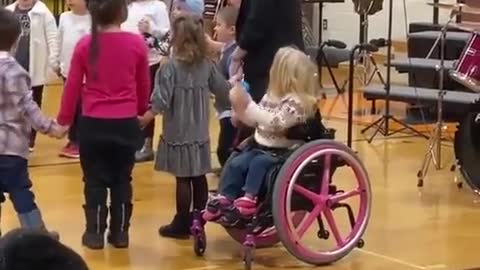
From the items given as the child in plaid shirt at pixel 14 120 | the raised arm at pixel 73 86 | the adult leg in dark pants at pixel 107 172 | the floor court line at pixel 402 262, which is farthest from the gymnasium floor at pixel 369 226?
the raised arm at pixel 73 86

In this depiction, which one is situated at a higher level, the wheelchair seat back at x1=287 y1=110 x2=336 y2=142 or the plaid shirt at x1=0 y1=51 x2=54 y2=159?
the plaid shirt at x1=0 y1=51 x2=54 y2=159

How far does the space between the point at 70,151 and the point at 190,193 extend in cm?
236

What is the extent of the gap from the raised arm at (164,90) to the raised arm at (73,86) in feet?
1.28

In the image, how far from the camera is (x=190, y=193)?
5.80 metres

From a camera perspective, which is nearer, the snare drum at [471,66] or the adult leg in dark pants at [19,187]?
the adult leg in dark pants at [19,187]

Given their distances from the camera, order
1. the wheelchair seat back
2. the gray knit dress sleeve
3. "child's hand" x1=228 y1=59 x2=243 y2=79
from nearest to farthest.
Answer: the wheelchair seat back → the gray knit dress sleeve → "child's hand" x1=228 y1=59 x2=243 y2=79

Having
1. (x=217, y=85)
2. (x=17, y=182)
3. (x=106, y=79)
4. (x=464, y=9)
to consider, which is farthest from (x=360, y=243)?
(x=464, y=9)

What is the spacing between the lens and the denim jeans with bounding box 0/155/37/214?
17.1 ft

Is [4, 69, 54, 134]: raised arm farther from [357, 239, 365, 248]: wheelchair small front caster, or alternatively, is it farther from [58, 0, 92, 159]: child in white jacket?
[58, 0, 92, 159]: child in white jacket

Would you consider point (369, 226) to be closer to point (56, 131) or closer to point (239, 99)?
point (239, 99)

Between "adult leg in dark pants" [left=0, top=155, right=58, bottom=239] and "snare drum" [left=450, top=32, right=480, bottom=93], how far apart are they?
2.82 m

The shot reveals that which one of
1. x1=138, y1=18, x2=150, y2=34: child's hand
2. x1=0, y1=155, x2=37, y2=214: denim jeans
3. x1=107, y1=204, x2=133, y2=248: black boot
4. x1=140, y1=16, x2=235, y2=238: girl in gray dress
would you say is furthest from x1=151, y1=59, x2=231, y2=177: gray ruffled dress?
x1=138, y1=18, x2=150, y2=34: child's hand

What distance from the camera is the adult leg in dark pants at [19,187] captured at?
5215 mm

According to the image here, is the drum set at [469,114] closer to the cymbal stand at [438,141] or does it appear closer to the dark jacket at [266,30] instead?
the cymbal stand at [438,141]
